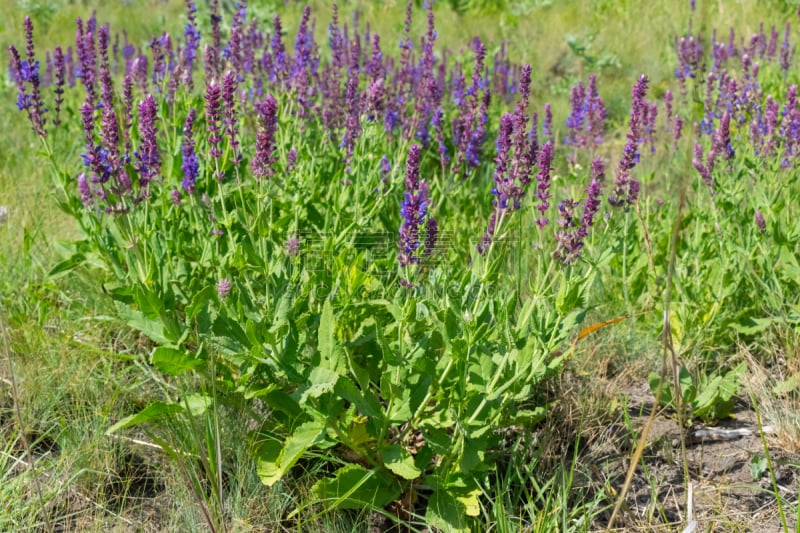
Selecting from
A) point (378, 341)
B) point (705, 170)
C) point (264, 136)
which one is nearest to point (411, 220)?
point (378, 341)

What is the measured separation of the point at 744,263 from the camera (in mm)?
3342

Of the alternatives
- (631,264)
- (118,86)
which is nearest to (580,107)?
(631,264)

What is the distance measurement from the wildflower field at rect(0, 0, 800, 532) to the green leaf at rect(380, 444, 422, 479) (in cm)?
1

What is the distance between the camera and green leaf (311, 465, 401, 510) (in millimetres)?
2314

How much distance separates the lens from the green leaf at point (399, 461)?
2275 millimetres

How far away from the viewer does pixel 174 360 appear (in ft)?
7.69

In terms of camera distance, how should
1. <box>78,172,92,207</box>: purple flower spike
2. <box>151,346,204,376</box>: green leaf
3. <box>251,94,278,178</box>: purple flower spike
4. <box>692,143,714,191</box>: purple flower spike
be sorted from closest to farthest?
1. <box>151,346,204,376</box>: green leaf
2. <box>251,94,278,178</box>: purple flower spike
3. <box>78,172,92,207</box>: purple flower spike
4. <box>692,143,714,191</box>: purple flower spike

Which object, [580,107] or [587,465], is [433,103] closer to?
[580,107]

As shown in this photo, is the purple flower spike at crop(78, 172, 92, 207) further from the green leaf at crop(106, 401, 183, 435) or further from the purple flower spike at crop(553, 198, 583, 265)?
the purple flower spike at crop(553, 198, 583, 265)

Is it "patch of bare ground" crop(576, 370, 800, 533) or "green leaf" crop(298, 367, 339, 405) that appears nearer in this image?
"green leaf" crop(298, 367, 339, 405)

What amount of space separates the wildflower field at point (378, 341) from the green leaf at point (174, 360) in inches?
0.4

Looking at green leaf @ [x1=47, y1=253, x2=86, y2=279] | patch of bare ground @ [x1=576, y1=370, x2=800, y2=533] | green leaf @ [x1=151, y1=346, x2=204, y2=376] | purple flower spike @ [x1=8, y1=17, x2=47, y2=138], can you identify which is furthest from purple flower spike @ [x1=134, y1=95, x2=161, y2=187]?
patch of bare ground @ [x1=576, y1=370, x2=800, y2=533]

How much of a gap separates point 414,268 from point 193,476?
0.96m

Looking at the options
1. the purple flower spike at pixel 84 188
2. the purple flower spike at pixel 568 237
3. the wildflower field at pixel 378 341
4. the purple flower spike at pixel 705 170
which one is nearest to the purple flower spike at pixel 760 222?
the wildflower field at pixel 378 341
